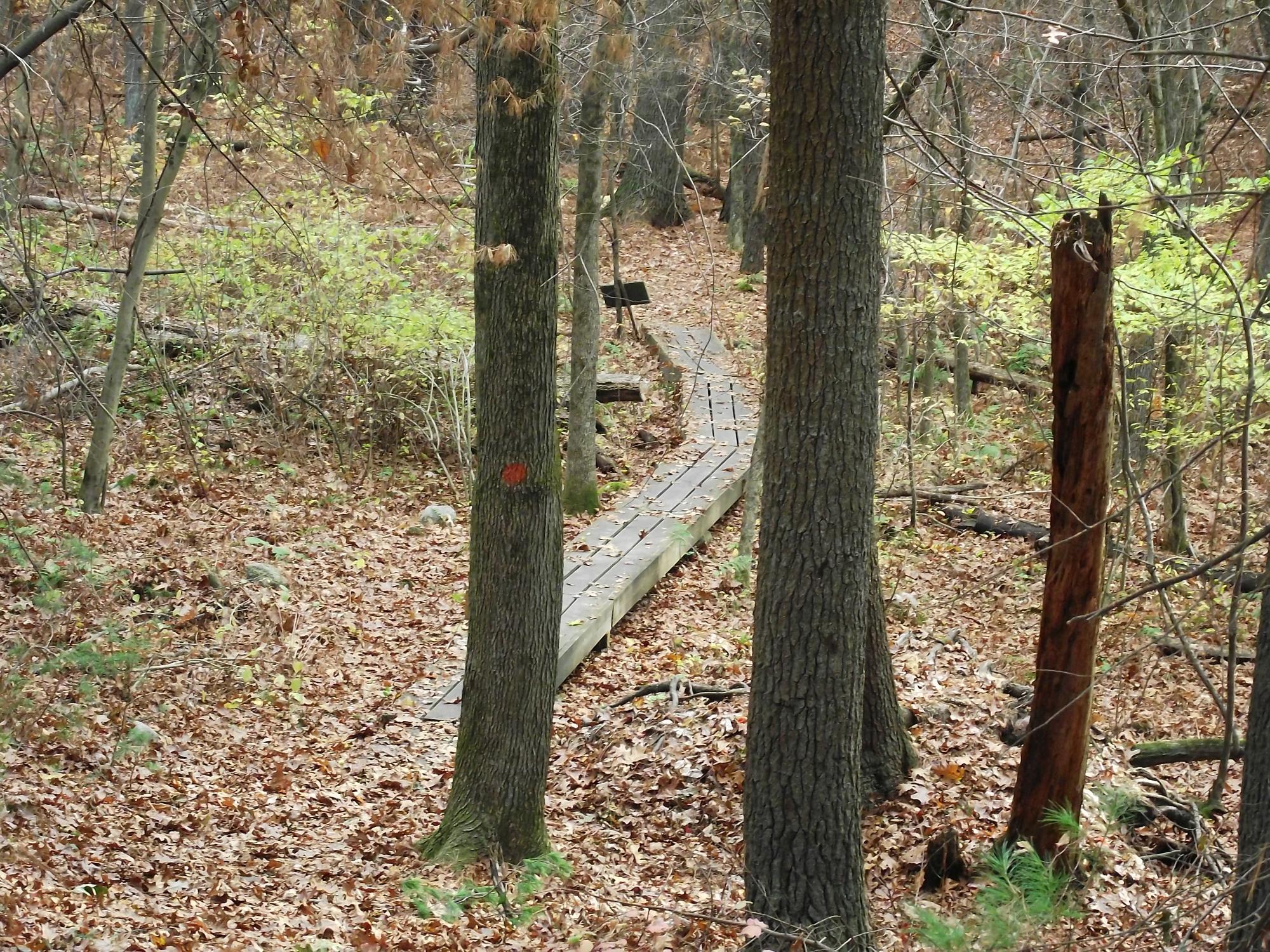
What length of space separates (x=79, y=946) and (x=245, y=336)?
9590mm

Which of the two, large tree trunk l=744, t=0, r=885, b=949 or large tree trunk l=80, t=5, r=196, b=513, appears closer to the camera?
large tree trunk l=744, t=0, r=885, b=949

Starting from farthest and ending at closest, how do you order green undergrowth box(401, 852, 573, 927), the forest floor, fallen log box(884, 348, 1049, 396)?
fallen log box(884, 348, 1049, 396), green undergrowth box(401, 852, 573, 927), the forest floor

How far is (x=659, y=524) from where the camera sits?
1174cm

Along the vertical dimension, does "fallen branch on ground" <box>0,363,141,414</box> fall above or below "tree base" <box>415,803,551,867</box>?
above

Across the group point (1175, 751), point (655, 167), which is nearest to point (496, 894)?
point (1175, 751)

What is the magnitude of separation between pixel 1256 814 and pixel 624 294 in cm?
1700

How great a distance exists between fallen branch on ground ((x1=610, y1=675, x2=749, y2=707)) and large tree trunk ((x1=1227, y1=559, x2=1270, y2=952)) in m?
4.50

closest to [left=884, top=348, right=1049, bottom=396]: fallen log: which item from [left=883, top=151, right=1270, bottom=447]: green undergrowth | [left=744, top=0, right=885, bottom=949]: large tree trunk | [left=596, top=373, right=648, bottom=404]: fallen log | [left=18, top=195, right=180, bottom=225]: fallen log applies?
[left=883, top=151, right=1270, bottom=447]: green undergrowth

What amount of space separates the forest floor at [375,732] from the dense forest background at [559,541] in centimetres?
4

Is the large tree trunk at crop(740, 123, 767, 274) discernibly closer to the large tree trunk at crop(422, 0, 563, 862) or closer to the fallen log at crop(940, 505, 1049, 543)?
the fallen log at crop(940, 505, 1049, 543)

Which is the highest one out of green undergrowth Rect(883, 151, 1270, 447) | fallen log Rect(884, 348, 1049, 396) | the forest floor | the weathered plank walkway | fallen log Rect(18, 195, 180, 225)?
fallen log Rect(18, 195, 180, 225)

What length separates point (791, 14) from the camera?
4375mm

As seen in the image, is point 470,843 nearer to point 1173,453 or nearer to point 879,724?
point 879,724

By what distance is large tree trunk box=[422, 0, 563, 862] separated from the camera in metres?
5.52
